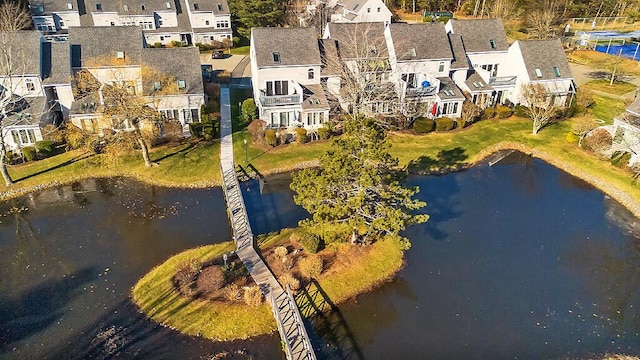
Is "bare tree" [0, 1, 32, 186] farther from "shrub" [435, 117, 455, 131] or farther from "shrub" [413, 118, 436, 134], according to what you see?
"shrub" [435, 117, 455, 131]

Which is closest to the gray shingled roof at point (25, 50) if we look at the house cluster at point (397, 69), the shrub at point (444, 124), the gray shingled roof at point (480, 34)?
the house cluster at point (397, 69)

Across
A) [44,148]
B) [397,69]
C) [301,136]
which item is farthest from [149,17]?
[397,69]

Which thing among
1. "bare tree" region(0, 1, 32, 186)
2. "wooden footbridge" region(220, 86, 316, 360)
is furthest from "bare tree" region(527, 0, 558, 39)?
"bare tree" region(0, 1, 32, 186)

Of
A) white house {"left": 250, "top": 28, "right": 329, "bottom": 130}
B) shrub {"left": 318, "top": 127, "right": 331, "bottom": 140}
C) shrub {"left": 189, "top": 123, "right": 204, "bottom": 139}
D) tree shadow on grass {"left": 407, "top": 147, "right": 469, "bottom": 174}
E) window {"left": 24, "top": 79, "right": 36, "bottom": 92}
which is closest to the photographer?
tree shadow on grass {"left": 407, "top": 147, "right": 469, "bottom": 174}

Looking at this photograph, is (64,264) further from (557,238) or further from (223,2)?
(223,2)

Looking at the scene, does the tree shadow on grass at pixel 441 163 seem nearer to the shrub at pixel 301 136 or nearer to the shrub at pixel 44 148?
the shrub at pixel 301 136

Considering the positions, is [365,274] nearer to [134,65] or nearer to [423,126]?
[423,126]
